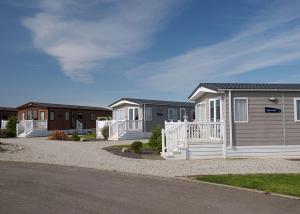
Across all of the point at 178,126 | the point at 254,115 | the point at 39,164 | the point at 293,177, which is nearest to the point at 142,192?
the point at 293,177

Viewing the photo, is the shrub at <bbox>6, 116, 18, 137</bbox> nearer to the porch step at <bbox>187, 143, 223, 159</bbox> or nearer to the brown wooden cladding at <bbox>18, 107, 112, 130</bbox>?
the brown wooden cladding at <bbox>18, 107, 112, 130</bbox>

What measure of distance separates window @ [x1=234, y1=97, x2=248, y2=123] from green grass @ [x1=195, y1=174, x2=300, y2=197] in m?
6.23

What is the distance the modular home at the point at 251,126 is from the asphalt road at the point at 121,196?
6584 millimetres

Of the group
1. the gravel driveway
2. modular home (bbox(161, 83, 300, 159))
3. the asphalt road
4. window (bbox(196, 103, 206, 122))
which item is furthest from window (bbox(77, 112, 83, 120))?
the asphalt road

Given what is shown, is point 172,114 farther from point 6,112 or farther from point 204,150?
point 6,112

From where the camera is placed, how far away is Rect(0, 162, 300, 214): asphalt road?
758cm

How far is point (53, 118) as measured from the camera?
140 feet

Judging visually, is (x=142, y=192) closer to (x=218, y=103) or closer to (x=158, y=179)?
(x=158, y=179)

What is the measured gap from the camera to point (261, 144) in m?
18.3

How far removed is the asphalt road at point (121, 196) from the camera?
7.58m

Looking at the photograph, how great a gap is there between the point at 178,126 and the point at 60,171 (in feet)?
21.4

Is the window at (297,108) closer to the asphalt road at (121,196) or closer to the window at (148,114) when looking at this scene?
the asphalt road at (121,196)

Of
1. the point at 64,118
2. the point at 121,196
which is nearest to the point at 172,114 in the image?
the point at 64,118

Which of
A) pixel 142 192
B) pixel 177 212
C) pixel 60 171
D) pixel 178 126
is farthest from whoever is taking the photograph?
pixel 178 126
